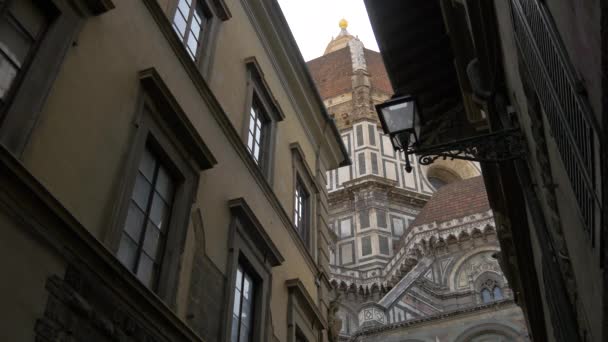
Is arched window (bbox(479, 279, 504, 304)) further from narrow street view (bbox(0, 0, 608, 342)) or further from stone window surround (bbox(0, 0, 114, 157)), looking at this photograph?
stone window surround (bbox(0, 0, 114, 157))

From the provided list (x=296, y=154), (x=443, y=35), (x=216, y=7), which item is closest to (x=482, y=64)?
(x=443, y=35)

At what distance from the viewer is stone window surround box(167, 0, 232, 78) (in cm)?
829

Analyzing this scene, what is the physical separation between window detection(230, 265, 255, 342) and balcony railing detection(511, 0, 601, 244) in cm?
483

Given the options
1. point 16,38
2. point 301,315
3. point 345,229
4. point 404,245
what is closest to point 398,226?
point 345,229

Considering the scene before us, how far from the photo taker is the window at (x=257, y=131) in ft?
31.4

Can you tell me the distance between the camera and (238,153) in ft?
28.6

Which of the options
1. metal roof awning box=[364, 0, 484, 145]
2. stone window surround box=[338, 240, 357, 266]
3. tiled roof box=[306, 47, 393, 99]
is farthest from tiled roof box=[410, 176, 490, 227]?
metal roof awning box=[364, 0, 484, 145]

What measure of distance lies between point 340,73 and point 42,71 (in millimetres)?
46448

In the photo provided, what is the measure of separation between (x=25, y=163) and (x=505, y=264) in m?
9.58

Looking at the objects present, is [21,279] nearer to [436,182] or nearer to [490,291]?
[490,291]

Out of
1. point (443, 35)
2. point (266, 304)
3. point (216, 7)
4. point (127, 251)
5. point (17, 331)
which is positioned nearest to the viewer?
point (17, 331)

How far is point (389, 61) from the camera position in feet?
33.9

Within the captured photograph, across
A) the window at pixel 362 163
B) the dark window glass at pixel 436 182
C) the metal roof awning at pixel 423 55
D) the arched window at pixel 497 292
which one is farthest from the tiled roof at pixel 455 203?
the metal roof awning at pixel 423 55

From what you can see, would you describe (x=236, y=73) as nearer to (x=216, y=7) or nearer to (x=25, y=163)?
(x=216, y=7)
